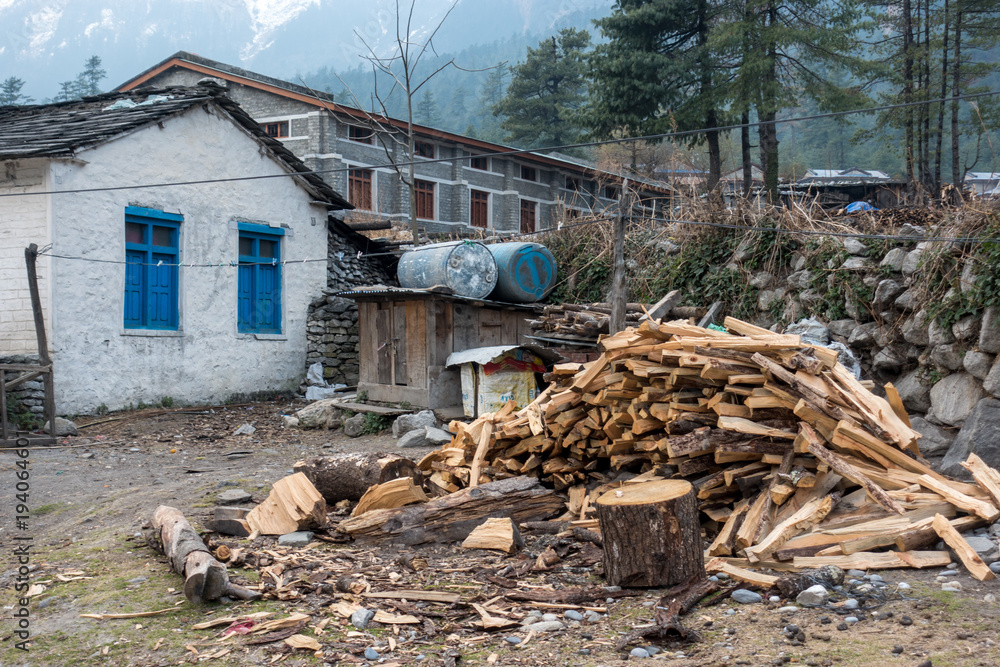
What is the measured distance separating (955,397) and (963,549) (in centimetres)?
426

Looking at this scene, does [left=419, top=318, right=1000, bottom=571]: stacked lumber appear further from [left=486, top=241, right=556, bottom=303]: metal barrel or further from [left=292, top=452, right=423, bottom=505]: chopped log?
[left=486, top=241, right=556, bottom=303]: metal barrel

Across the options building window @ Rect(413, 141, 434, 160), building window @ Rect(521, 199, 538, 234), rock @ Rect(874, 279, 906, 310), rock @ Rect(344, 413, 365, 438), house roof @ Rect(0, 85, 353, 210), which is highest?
building window @ Rect(413, 141, 434, 160)

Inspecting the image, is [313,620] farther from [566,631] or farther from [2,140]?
[2,140]

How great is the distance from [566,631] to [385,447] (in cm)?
718

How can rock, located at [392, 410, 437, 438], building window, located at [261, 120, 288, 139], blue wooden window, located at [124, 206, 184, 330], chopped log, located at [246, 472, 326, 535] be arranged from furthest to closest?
building window, located at [261, 120, 288, 139] < blue wooden window, located at [124, 206, 184, 330] < rock, located at [392, 410, 437, 438] < chopped log, located at [246, 472, 326, 535]

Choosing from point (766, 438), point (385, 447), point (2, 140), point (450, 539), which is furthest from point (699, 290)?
point (2, 140)

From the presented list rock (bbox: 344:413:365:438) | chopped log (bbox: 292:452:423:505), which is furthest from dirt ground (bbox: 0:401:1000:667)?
rock (bbox: 344:413:365:438)

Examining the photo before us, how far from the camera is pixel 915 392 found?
8531mm

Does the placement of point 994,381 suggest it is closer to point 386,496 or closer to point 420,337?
point 386,496

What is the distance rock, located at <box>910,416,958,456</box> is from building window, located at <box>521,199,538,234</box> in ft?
85.4

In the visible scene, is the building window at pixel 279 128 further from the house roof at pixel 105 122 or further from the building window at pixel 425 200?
the house roof at pixel 105 122

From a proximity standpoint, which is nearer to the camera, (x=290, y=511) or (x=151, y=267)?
(x=290, y=511)

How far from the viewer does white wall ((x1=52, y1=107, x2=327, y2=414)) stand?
12266 millimetres

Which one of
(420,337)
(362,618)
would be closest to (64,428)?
(420,337)
